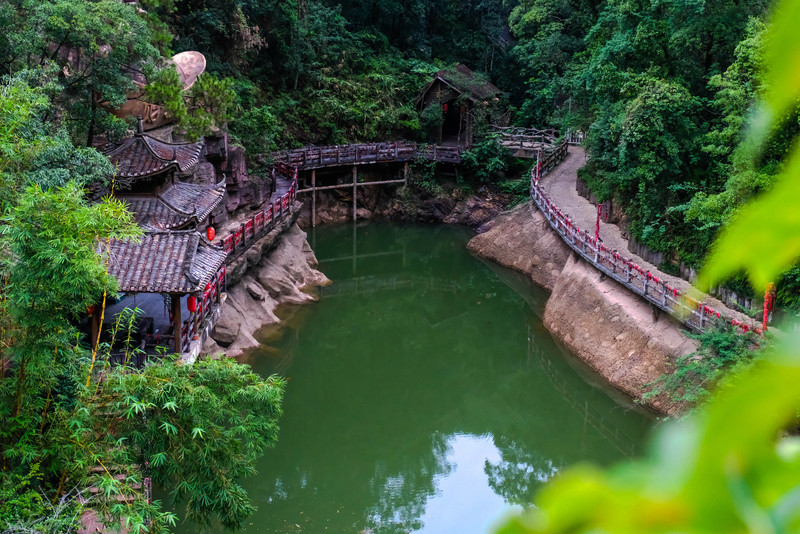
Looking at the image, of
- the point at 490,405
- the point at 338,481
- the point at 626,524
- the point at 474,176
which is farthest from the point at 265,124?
the point at 626,524

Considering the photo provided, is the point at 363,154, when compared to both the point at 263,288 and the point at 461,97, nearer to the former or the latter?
the point at 461,97

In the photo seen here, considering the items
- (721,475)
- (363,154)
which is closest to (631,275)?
(363,154)

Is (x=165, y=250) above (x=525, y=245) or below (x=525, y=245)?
above

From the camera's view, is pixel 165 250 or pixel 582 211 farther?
pixel 582 211

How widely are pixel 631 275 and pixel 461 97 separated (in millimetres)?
13783

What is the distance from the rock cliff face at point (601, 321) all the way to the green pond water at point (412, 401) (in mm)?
405

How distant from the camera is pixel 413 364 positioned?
16062 millimetres

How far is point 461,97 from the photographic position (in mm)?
27375

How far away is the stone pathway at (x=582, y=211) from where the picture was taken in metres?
14.7

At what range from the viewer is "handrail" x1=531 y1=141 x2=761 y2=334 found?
12844 millimetres

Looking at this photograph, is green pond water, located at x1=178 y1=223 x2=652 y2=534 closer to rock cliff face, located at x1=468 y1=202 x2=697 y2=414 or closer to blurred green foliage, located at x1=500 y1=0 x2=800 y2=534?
rock cliff face, located at x1=468 y1=202 x2=697 y2=414

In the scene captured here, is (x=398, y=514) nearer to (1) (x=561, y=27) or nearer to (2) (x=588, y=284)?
(2) (x=588, y=284)

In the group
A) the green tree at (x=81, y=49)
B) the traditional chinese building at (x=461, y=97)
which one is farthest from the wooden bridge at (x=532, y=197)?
the green tree at (x=81, y=49)

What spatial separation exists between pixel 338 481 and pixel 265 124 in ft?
49.2
